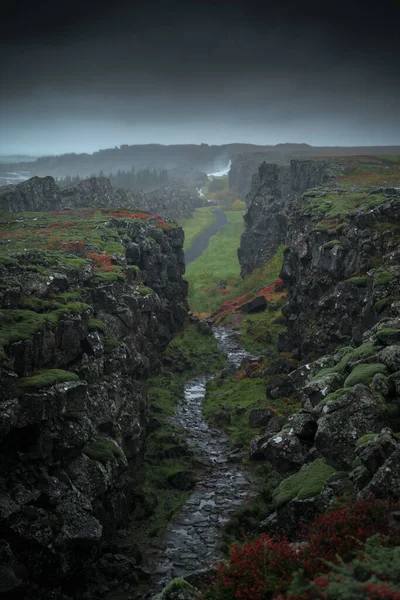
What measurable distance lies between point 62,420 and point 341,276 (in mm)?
37805

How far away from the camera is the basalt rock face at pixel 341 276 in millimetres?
45375

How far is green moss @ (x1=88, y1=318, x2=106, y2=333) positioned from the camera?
1626 inches

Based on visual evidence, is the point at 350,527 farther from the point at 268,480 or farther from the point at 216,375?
the point at 216,375

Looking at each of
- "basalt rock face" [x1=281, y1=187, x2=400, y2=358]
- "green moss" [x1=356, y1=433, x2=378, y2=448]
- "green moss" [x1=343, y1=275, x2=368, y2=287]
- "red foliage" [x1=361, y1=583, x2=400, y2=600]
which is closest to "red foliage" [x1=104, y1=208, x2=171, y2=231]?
"basalt rock face" [x1=281, y1=187, x2=400, y2=358]

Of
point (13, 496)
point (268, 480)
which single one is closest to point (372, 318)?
point (268, 480)

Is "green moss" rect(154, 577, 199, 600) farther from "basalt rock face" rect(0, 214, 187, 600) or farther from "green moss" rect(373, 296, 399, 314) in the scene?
"green moss" rect(373, 296, 399, 314)

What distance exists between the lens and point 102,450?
33750 mm

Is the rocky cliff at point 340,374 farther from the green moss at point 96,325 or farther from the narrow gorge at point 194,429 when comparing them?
the green moss at point 96,325

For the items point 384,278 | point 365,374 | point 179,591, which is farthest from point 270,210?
point 179,591

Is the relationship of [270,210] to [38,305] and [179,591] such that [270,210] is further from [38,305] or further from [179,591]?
[179,591]

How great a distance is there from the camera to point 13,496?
85.5 feet

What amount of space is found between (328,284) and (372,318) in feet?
55.7

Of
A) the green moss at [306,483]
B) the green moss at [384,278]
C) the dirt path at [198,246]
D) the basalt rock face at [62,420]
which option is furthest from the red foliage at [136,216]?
the green moss at [306,483]

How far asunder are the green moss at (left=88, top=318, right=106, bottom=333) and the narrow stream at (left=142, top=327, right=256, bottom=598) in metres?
15.2
